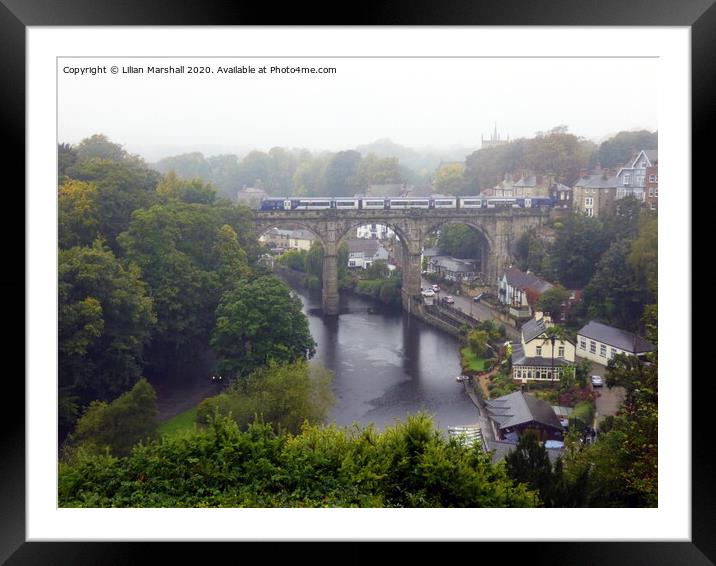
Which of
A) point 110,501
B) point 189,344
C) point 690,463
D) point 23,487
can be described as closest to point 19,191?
point 23,487

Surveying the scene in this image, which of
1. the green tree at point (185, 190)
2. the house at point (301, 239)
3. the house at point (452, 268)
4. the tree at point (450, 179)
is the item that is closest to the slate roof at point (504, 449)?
the green tree at point (185, 190)

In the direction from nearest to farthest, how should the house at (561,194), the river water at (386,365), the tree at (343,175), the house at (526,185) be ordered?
1. the river water at (386,365)
2. the house at (561,194)
3. the house at (526,185)
4. the tree at (343,175)

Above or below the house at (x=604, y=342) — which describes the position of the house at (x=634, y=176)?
above

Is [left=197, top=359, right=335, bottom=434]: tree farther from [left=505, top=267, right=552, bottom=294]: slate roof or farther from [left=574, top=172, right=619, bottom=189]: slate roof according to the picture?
[left=574, top=172, right=619, bottom=189]: slate roof

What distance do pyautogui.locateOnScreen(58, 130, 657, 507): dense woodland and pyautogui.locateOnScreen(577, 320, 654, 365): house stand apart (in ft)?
0.63

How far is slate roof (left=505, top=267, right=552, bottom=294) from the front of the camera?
9.45m

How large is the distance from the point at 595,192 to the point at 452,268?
4.24 meters

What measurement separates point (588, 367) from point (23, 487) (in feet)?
16.4

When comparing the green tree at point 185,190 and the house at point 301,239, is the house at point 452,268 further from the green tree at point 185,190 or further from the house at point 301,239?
the green tree at point 185,190

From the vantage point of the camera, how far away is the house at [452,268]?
1296cm

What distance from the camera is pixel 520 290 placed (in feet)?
32.8

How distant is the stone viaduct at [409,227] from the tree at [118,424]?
6487mm

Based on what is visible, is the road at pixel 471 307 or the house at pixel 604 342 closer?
the house at pixel 604 342

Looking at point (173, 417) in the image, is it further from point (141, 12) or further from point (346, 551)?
point (141, 12)
